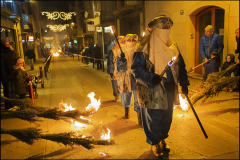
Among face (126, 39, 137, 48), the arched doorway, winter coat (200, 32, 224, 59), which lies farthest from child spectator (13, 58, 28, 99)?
the arched doorway

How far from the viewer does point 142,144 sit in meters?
3.94

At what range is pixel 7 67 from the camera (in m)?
6.02

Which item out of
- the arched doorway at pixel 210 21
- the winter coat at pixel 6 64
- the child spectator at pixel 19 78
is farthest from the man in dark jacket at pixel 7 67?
the arched doorway at pixel 210 21

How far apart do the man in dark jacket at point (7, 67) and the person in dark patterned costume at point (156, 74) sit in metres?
4.18

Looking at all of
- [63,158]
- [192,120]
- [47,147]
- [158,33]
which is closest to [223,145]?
[192,120]

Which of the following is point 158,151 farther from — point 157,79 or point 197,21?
point 197,21

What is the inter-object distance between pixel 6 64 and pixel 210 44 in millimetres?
6521

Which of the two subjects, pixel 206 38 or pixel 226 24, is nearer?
pixel 206 38

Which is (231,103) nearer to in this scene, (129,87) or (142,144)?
(129,87)

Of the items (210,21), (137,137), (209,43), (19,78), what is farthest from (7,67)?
(210,21)

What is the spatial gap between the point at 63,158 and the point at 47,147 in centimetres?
56

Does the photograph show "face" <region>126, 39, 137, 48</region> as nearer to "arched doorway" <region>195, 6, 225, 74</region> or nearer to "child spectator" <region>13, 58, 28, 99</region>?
"child spectator" <region>13, 58, 28, 99</region>

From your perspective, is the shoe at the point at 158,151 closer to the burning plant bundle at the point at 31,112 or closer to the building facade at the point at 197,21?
the burning plant bundle at the point at 31,112

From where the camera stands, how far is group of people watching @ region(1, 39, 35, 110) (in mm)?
5938
